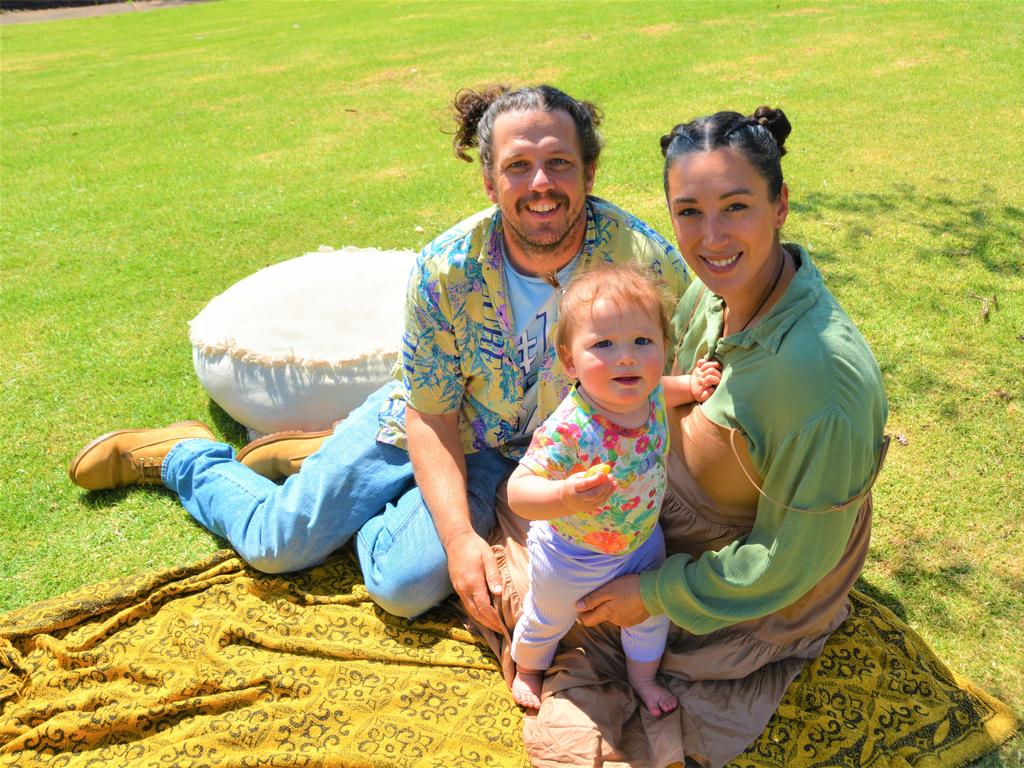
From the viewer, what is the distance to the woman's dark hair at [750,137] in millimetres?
2480

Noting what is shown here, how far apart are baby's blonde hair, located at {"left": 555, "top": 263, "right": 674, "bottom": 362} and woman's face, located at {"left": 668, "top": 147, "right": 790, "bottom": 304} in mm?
160

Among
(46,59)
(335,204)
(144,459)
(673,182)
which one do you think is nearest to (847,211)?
(335,204)

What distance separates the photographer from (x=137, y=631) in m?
3.41

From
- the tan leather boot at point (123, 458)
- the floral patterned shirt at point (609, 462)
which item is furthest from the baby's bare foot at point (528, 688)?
the tan leather boot at point (123, 458)

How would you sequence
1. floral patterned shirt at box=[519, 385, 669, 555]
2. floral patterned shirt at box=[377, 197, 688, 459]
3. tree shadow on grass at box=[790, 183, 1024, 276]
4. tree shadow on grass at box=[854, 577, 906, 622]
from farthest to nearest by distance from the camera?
tree shadow on grass at box=[790, 183, 1024, 276] < tree shadow on grass at box=[854, 577, 906, 622] < floral patterned shirt at box=[377, 197, 688, 459] < floral patterned shirt at box=[519, 385, 669, 555]

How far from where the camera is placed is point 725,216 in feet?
8.23

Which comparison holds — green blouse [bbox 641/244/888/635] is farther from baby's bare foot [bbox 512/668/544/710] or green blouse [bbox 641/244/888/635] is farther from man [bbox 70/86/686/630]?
man [bbox 70/86/686/630]

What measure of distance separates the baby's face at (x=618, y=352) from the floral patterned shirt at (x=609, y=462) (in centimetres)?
11

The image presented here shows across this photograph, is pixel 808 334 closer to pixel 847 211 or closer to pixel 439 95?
pixel 847 211

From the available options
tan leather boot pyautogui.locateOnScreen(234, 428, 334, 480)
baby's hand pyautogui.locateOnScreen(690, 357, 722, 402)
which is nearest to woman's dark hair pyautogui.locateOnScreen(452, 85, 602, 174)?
baby's hand pyautogui.locateOnScreen(690, 357, 722, 402)

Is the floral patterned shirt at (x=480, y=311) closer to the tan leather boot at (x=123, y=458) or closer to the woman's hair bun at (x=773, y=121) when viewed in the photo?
the woman's hair bun at (x=773, y=121)

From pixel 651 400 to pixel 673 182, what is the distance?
649 millimetres

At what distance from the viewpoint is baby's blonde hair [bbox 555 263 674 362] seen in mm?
2508

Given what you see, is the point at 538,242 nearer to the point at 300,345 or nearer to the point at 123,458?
the point at 300,345
